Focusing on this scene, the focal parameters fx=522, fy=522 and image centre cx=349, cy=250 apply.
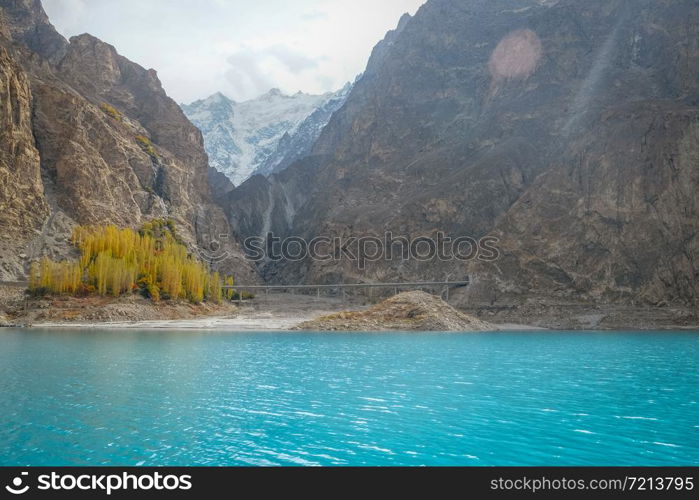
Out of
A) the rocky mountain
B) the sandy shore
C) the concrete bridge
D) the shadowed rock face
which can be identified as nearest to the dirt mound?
the sandy shore

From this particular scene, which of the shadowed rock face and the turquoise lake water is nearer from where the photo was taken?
the turquoise lake water

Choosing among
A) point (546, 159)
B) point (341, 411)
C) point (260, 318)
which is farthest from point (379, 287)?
point (341, 411)

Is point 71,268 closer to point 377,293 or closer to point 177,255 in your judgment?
point 177,255

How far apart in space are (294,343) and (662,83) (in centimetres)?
12933

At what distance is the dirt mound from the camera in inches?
3027

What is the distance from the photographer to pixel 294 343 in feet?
183

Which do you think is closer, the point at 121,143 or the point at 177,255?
the point at 177,255

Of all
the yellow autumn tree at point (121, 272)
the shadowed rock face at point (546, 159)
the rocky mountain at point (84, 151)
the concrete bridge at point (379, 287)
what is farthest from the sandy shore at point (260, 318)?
the rocky mountain at point (84, 151)

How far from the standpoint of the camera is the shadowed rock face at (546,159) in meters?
108

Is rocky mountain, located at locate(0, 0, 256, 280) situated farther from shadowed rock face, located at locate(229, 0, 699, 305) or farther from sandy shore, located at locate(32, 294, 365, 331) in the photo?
shadowed rock face, located at locate(229, 0, 699, 305)

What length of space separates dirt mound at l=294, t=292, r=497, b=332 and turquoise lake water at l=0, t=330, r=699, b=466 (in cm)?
3835

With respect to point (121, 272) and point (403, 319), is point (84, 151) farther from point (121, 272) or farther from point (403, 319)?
point (403, 319)

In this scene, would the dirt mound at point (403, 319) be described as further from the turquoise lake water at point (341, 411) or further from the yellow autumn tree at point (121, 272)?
the turquoise lake water at point (341, 411)
